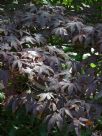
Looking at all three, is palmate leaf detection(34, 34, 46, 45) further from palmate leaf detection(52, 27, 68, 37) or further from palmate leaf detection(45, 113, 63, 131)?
palmate leaf detection(45, 113, 63, 131)

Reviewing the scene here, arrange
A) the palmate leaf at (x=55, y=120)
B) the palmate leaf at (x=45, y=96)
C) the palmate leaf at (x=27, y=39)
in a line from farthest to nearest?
the palmate leaf at (x=27, y=39), the palmate leaf at (x=45, y=96), the palmate leaf at (x=55, y=120)

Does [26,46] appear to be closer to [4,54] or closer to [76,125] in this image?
[4,54]

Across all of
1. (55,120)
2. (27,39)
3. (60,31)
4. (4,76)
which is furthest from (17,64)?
(60,31)

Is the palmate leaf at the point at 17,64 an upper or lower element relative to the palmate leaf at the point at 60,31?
lower

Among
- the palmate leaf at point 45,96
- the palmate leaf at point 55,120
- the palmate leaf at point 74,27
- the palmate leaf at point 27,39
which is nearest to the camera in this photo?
the palmate leaf at point 55,120

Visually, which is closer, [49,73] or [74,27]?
[49,73]

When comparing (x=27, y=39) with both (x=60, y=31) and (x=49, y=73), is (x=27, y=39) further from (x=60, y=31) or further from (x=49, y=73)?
(x=49, y=73)

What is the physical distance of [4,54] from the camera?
8.13 feet

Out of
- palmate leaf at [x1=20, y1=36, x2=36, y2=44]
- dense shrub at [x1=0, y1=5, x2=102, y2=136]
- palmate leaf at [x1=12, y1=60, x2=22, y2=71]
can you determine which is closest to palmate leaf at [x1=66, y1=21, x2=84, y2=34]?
dense shrub at [x1=0, y1=5, x2=102, y2=136]

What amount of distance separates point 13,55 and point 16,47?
0.44 feet

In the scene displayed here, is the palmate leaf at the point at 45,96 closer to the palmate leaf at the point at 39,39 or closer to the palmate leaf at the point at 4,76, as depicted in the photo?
the palmate leaf at the point at 4,76

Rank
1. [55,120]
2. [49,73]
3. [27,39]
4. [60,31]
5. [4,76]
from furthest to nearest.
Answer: [60,31] → [27,39] → [49,73] → [4,76] → [55,120]

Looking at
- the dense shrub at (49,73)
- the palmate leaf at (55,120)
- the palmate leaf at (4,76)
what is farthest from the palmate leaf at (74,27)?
the palmate leaf at (55,120)

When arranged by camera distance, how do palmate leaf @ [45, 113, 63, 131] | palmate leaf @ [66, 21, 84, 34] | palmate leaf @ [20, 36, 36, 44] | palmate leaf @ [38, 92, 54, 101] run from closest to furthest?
palmate leaf @ [45, 113, 63, 131]
palmate leaf @ [38, 92, 54, 101]
palmate leaf @ [20, 36, 36, 44]
palmate leaf @ [66, 21, 84, 34]
